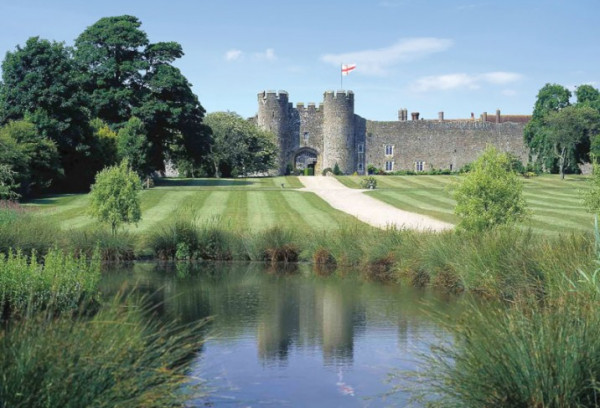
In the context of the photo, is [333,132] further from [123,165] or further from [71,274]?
[71,274]

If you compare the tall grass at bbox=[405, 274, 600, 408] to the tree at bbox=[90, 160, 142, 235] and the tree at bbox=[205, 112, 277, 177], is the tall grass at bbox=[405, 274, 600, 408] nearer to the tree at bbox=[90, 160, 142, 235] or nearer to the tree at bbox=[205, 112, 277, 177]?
the tree at bbox=[90, 160, 142, 235]

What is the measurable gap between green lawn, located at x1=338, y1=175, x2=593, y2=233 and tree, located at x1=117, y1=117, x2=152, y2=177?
11.9 m

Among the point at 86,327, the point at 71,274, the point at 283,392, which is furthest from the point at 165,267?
the point at 86,327

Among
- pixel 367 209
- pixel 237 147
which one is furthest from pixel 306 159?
pixel 367 209

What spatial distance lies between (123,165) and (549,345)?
55.0 ft

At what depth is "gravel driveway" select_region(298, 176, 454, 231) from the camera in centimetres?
2470

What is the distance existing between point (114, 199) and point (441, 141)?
160ft

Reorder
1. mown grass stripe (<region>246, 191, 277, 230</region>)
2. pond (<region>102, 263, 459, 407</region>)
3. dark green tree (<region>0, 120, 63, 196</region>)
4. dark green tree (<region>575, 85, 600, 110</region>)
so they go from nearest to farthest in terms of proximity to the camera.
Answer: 1. pond (<region>102, 263, 459, 407</region>)
2. mown grass stripe (<region>246, 191, 277, 230</region>)
3. dark green tree (<region>0, 120, 63, 196</region>)
4. dark green tree (<region>575, 85, 600, 110</region>)

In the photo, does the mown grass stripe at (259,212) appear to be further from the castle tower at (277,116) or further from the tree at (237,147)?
the castle tower at (277,116)

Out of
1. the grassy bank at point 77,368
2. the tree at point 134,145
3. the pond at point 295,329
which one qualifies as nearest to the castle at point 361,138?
the tree at point 134,145

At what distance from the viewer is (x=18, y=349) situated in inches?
219

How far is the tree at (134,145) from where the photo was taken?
39.2 m

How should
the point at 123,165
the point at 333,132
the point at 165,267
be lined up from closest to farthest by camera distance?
the point at 165,267
the point at 123,165
the point at 333,132

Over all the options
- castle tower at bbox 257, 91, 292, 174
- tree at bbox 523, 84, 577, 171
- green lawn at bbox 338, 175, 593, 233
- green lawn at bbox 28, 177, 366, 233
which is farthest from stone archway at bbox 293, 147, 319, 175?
green lawn at bbox 28, 177, 366, 233
